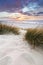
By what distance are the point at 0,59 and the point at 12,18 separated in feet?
6.58

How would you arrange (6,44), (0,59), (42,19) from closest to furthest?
(0,59), (6,44), (42,19)

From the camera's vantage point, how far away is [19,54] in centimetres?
118

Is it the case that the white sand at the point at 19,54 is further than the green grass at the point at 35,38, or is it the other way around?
the green grass at the point at 35,38

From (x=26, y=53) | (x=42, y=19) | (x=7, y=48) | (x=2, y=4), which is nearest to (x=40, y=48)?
(x=26, y=53)

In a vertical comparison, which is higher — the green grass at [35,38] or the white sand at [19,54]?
the green grass at [35,38]

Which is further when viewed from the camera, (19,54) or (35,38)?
(35,38)

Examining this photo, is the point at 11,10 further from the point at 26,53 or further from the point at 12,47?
the point at 26,53

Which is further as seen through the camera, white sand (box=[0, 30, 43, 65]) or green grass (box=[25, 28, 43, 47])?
green grass (box=[25, 28, 43, 47])

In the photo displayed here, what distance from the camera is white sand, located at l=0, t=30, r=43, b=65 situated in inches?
42.6

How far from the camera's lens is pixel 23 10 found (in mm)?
3100

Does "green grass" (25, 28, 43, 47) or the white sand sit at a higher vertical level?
"green grass" (25, 28, 43, 47)

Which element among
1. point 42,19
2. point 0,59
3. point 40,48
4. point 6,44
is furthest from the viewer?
point 42,19

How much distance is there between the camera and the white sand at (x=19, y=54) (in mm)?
1082

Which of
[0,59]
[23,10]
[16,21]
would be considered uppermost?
[23,10]
